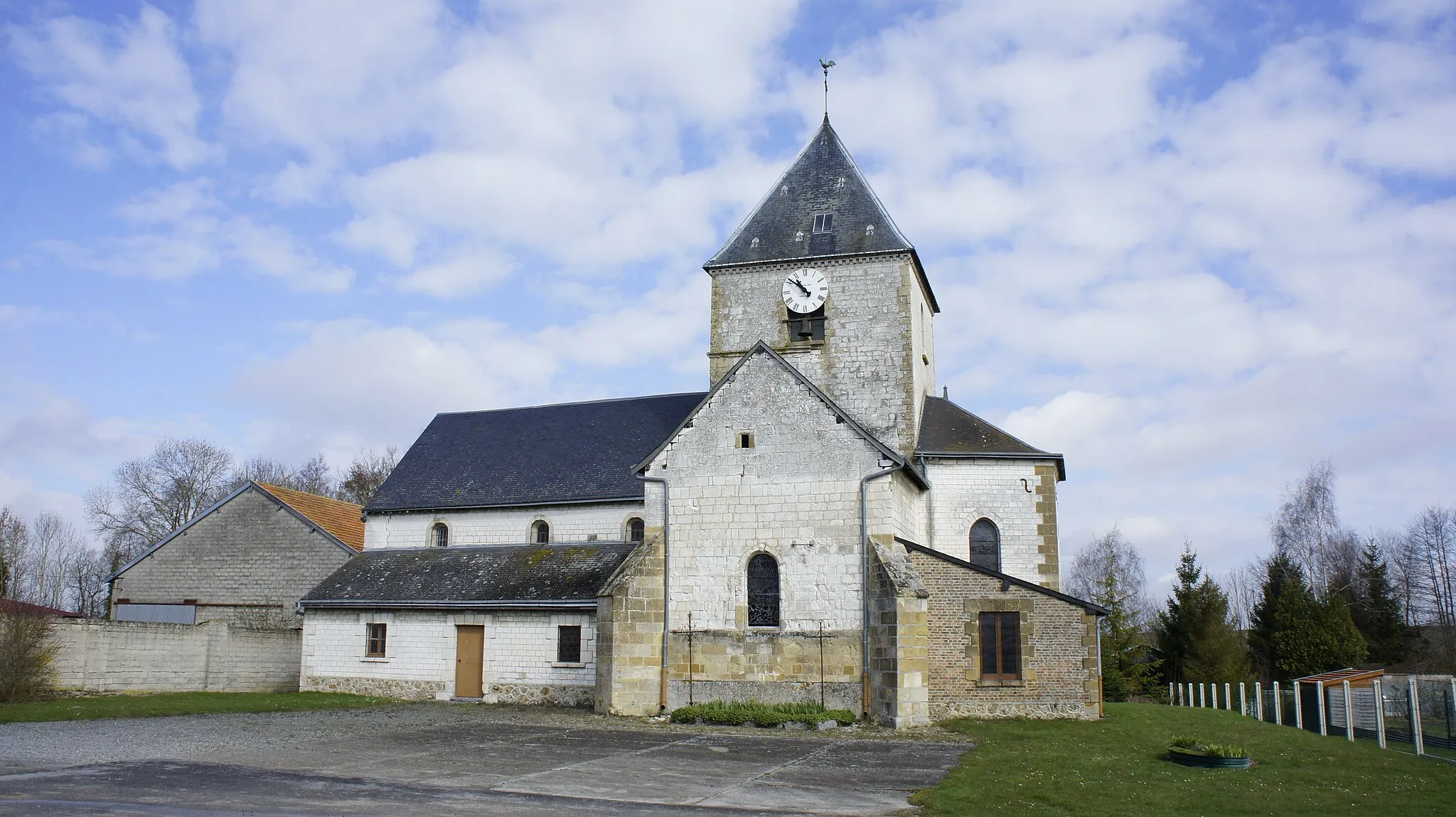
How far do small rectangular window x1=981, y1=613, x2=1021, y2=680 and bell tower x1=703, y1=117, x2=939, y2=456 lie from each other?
542cm

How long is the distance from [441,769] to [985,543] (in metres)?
15.5

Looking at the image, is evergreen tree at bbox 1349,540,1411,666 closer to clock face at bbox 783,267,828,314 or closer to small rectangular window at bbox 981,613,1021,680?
small rectangular window at bbox 981,613,1021,680

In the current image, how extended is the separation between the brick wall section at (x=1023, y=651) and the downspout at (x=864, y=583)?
148cm

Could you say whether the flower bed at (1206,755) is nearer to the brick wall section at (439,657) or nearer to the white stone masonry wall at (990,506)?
the white stone masonry wall at (990,506)

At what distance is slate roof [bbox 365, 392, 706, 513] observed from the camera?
28.3m

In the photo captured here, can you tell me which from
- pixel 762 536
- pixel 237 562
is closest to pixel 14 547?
pixel 237 562

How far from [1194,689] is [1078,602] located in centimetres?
1829

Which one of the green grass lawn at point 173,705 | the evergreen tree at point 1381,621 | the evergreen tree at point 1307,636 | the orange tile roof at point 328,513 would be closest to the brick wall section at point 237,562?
the orange tile roof at point 328,513

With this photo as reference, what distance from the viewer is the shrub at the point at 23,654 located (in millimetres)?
21875

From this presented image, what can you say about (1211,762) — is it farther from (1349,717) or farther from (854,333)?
(854,333)

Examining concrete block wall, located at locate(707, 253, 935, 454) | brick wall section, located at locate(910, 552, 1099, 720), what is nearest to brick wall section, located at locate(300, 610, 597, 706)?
concrete block wall, located at locate(707, 253, 935, 454)

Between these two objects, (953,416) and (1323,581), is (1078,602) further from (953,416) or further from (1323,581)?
(1323,581)

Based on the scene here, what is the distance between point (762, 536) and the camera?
2148 centimetres

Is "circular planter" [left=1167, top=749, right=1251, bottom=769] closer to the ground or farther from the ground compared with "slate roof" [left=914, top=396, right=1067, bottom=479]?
closer to the ground
